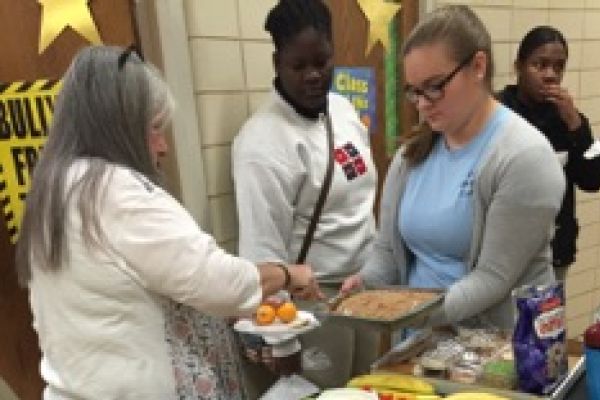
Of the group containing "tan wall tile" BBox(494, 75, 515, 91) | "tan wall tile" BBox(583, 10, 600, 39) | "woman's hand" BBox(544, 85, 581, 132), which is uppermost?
"tan wall tile" BBox(583, 10, 600, 39)

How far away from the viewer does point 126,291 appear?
103 centimetres

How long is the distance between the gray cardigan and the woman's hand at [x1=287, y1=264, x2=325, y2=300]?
314 mm

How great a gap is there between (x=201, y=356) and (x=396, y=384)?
15.6 inches

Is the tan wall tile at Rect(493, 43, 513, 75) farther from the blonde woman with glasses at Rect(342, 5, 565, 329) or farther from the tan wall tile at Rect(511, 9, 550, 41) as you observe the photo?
the blonde woman with glasses at Rect(342, 5, 565, 329)

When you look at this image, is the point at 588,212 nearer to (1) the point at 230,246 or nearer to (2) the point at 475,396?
(1) the point at 230,246

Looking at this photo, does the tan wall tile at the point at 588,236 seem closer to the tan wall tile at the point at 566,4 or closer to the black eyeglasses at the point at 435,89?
the tan wall tile at the point at 566,4

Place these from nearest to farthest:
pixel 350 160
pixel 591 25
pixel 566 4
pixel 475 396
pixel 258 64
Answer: pixel 475 396 → pixel 350 160 → pixel 258 64 → pixel 566 4 → pixel 591 25

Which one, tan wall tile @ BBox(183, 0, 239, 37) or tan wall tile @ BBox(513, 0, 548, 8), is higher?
tan wall tile @ BBox(513, 0, 548, 8)

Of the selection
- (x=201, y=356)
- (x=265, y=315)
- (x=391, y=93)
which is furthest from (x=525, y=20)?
(x=201, y=356)

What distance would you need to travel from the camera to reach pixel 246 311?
3.77 feet

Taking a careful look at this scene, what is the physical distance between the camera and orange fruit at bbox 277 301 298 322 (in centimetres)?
135

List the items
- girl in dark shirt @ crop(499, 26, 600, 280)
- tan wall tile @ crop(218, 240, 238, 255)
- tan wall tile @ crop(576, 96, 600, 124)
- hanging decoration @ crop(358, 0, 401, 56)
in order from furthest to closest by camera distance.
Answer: tan wall tile @ crop(576, 96, 600, 124) < hanging decoration @ crop(358, 0, 401, 56) < girl in dark shirt @ crop(499, 26, 600, 280) < tan wall tile @ crop(218, 240, 238, 255)

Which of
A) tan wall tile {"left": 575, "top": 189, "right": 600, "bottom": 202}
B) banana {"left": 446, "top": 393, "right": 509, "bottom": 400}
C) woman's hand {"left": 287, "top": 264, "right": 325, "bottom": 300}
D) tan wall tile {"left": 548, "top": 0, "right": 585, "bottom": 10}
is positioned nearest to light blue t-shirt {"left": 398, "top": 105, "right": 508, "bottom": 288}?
woman's hand {"left": 287, "top": 264, "right": 325, "bottom": 300}

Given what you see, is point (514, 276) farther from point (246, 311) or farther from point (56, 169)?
point (56, 169)
